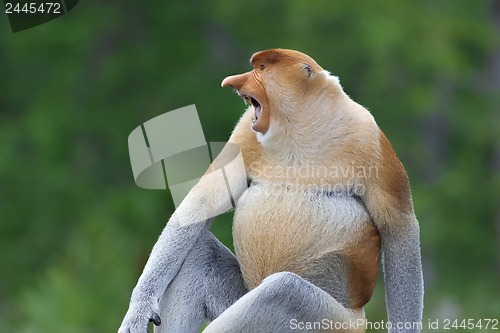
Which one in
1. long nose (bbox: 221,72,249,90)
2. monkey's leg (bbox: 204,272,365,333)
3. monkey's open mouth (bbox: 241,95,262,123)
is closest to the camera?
monkey's leg (bbox: 204,272,365,333)

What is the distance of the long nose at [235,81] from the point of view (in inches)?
192

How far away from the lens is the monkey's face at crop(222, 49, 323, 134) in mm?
4973

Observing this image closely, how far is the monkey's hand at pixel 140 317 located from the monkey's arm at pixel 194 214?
0.18 feet

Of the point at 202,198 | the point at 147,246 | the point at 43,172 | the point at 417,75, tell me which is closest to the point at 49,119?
the point at 43,172

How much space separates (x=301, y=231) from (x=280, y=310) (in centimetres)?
36

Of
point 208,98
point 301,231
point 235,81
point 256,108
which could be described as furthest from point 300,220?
point 208,98

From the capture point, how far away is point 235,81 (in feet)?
16.1

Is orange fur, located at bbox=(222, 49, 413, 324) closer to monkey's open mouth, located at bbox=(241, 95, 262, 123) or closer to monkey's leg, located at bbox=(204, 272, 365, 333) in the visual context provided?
monkey's open mouth, located at bbox=(241, 95, 262, 123)

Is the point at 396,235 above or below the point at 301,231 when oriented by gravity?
below

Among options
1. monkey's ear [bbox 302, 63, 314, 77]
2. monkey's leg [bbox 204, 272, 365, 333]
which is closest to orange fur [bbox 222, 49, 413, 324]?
monkey's ear [bbox 302, 63, 314, 77]

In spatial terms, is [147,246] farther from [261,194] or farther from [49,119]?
[261,194]

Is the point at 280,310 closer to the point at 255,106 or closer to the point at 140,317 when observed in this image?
the point at 140,317

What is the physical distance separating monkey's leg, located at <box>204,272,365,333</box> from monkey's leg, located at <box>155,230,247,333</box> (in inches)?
9.3

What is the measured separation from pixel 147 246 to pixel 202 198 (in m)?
8.48
